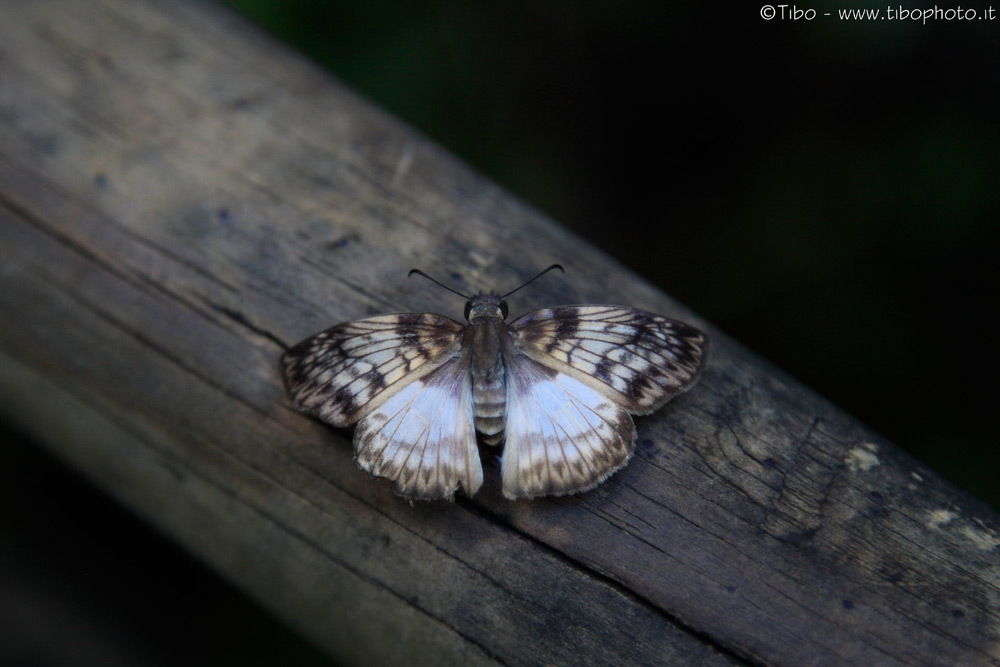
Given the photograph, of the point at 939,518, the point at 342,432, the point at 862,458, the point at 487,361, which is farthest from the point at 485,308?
the point at 939,518

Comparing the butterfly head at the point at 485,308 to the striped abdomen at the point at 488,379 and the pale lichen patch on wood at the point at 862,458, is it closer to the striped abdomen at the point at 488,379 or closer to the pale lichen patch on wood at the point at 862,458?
the striped abdomen at the point at 488,379

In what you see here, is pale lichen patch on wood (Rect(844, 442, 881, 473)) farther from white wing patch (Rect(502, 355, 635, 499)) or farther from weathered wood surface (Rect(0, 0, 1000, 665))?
white wing patch (Rect(502, 355, 635, 499))

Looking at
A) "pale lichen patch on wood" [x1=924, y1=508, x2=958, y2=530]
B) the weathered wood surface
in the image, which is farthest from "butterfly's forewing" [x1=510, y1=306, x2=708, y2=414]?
"pale lichen patch on wood" [x1=924, y1=508, x2=958, y2=530]

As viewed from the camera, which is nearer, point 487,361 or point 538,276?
point 487,361

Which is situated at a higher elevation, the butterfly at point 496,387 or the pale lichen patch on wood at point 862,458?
the pale lichen patch on wood at point 862,458

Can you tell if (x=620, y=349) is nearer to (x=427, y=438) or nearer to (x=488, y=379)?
(x=488, y=379)

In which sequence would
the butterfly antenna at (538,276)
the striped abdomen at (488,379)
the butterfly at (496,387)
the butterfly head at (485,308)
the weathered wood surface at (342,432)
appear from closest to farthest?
the weathered wood surface at (342,432) → the butterfly at (496,387) → the striped abdomen at (488,379) → the butterfly head at (485,308) → the butterfly antenna at (538,276)

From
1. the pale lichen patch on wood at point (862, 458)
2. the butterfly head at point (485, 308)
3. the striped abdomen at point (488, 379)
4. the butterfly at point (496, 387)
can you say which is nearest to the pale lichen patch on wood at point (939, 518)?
the pale lichen patch on wood at point (862, 458)
